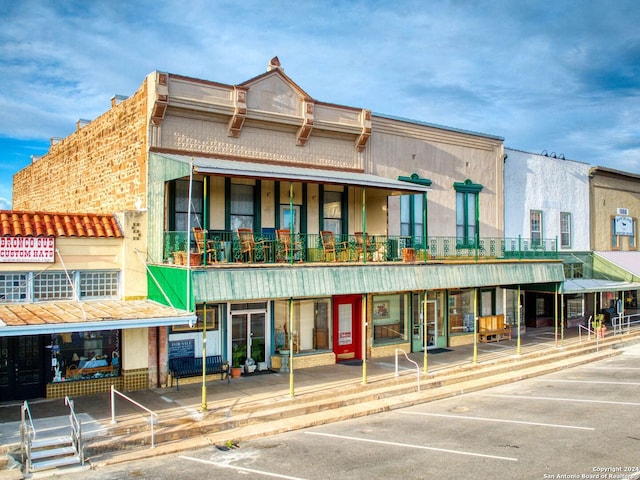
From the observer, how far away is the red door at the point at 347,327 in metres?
20.9

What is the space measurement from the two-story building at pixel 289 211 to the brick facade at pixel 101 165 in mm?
81

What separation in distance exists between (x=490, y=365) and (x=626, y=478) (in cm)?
1029

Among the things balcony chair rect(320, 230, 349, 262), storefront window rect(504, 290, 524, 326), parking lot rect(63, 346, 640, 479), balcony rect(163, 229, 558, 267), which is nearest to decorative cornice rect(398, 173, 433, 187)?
balcony rect(163, 229, 558, 267)

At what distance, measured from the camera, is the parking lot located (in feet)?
35.2

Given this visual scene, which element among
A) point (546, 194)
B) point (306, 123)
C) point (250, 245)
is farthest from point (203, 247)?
point (546, 194)

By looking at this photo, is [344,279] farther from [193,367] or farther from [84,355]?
[84,355]

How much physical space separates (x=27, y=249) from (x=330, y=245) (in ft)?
28.5

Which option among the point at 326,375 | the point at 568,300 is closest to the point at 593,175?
the point at 568,300

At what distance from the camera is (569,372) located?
20672 millimetres

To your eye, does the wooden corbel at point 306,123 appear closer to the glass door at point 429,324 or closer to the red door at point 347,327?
the red door at point 347,327

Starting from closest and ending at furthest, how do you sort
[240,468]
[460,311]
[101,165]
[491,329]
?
1. [240,468]
2. [101,165]
3. [460,311]
4. [491,329]

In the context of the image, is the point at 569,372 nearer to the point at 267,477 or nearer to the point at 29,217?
the point at 267,477

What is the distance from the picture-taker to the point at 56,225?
15953 mm

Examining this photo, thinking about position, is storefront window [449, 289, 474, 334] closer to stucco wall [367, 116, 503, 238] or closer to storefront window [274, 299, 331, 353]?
stucco wall [367, 116, 503, 238]
